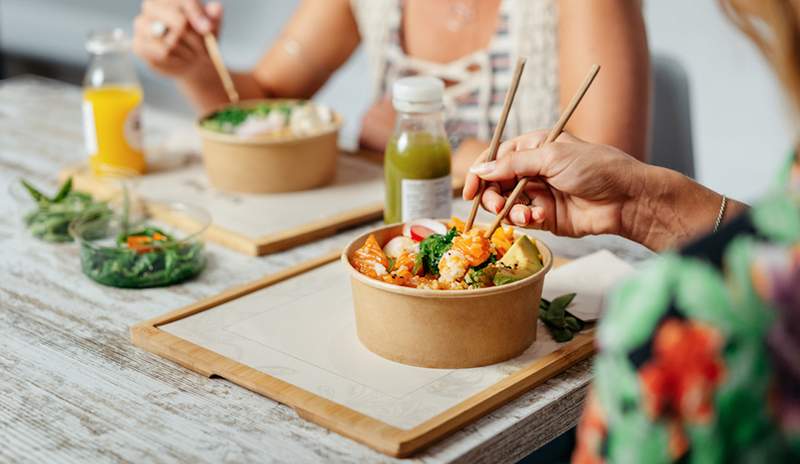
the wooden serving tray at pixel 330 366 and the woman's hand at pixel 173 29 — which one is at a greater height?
the woman's hand at pixel 173 29

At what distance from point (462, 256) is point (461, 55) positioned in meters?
0.94

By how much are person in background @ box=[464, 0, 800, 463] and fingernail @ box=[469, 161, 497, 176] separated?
1.65 ft

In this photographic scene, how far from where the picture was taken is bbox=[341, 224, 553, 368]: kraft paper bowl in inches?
41.1

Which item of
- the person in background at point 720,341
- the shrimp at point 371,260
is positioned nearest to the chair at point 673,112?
the shrimp at point 371,260

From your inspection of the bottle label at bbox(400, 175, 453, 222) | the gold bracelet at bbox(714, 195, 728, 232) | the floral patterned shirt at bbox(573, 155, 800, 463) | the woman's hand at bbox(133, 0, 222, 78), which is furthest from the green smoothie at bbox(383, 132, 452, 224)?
the floral patterned shirt at bbox(573, 155, 800, 463)

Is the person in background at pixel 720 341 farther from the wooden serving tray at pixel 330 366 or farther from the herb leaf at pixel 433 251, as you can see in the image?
the herb leaf at pixel 433 251

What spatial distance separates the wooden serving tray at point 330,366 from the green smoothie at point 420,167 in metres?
0.19

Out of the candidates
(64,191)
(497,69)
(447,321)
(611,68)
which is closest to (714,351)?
(447,321)

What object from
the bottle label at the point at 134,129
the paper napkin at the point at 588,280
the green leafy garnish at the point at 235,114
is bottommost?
the paper napkin at the point at 588,280

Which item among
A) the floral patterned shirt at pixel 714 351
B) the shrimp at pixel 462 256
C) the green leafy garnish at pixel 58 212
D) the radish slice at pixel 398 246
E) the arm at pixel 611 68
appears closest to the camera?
the floral patterned shirt at pixel 714 351

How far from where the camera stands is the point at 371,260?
1.14 meters

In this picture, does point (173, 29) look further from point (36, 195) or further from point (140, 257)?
point (140, 257)

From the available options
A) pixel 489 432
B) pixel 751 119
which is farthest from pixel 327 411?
pixel 751 119

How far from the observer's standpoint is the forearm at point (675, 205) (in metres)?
1.19
